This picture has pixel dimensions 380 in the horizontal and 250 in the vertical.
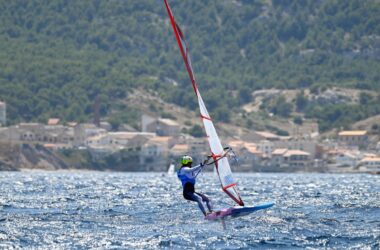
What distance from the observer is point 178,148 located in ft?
590

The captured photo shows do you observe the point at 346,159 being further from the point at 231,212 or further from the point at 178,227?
the point at 178,227

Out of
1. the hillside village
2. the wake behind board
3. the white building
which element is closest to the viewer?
the wake behind board

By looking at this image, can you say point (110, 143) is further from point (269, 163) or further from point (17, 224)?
point (17, 224)

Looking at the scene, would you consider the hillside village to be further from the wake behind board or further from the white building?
the wake behind board

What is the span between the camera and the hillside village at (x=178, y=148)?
172625mm

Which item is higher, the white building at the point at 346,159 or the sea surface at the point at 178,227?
the sea surface at the point at 178,227

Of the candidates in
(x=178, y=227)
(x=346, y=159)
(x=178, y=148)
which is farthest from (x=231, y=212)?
(x=346, y=159)

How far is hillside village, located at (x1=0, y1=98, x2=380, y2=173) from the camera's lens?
172625mm

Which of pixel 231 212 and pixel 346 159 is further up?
pixel 231 212

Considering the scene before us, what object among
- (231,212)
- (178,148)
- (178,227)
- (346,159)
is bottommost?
(346,159)

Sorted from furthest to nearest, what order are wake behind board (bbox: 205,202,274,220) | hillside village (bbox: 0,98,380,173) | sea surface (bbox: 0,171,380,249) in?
hillside village (bbox: 0,98,380,173) → wake behind board (bbox: 205,202,274,220) → sea surface (bbox: 0,171,380,249)

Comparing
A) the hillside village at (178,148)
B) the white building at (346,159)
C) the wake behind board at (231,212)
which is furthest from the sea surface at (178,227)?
the white building at (346,159)

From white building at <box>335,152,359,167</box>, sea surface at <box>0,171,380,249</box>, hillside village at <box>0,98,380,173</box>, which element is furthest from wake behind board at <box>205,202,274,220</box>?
white building at <box>335,152,359,167</box>

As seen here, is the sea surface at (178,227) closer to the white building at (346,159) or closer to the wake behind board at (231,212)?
the wake behind board at (231,212)
